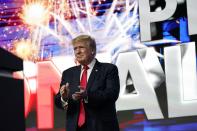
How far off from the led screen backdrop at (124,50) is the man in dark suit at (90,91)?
1606 millimetres

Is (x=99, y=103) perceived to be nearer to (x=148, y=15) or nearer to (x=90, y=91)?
(x=90, y=91)

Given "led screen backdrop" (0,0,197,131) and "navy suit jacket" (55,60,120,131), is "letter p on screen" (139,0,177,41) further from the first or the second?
"navy suit jacket" (55,60,120,131)

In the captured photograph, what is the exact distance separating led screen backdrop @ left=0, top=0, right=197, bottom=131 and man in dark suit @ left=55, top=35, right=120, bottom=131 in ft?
5.27

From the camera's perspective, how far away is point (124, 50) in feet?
11.9

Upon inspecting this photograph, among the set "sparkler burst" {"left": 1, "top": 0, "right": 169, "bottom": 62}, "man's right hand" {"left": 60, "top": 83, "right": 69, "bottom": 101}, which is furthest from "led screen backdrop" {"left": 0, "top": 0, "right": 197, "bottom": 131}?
"man's right hand" {"left": 60, "top": 83, "right": 69, "bottom": 101}

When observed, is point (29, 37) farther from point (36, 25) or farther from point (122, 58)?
point (122, 58)

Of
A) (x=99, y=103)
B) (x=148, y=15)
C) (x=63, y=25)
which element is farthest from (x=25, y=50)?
(x=99, y=103)

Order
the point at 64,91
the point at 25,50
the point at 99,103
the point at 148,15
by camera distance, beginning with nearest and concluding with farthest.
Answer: the point at 64,91, the point at 99,103, the point at 148,15, the point at 25,50

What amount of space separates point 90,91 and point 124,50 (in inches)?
73.3

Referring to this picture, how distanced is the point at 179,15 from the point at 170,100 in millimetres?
803

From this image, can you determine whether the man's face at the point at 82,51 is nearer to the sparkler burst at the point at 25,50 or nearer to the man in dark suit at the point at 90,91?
the man in dark suit at the point at 90,91

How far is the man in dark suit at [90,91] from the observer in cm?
187

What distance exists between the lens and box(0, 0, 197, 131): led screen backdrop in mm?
3457

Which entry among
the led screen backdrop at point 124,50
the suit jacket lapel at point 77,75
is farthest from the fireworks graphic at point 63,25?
the suit jacket lapel at point 77,75
